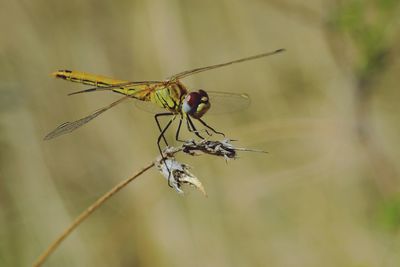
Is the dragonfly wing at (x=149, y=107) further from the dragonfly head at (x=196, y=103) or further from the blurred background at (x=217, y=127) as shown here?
the blurred background at (x=217, y=127)

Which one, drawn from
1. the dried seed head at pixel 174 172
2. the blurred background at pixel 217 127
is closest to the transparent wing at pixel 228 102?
the blurred background at pixel 217 127

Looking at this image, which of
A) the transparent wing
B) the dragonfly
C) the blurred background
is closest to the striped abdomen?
the dragonfly

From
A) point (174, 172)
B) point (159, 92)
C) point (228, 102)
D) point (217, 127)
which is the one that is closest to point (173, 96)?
point (159, 92)

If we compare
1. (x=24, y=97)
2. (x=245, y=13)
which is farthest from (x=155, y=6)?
(x=24, y=97)

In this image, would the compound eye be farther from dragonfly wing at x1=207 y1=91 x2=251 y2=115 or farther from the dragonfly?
dragonfly wing at x1=207 y1=91 x2=251 y2=115

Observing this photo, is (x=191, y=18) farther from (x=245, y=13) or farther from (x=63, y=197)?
(x=63, y=197)
